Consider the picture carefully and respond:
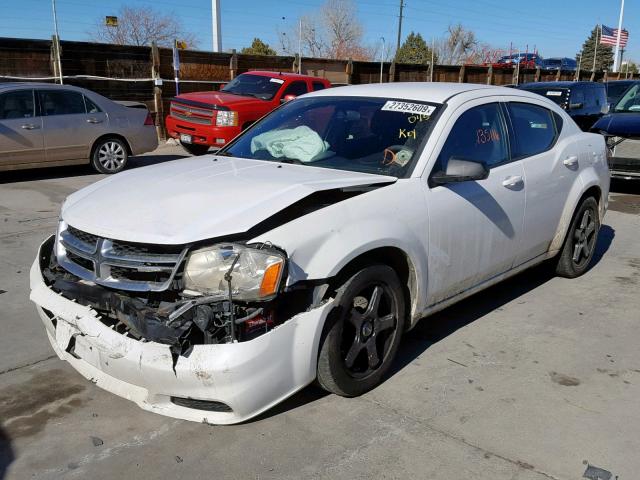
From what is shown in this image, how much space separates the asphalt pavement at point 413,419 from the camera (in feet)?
9.50

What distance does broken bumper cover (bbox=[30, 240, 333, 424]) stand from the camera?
9.18ft

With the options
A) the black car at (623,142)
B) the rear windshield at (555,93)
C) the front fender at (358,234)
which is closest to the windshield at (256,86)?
the rear windshield at (555,93)

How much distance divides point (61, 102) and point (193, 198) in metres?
8.66

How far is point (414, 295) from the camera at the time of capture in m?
3.74

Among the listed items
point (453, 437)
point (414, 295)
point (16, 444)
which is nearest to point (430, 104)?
point (414, 295)

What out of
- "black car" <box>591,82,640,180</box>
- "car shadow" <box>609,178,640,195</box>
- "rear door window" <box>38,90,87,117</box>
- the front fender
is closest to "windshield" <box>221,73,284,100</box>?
"rear door window" <box>38,90,87,117</box>

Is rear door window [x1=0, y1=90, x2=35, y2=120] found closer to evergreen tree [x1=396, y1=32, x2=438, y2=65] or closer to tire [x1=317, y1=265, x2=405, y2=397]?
tire [x1=317, y1=265, x2=405, y2=397]

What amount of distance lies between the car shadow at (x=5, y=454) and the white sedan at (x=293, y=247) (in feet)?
1.53

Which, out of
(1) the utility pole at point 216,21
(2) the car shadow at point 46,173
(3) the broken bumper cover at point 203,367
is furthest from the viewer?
(1) the utility pole at point 216,21

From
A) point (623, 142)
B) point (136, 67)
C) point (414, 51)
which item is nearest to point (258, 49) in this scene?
point (414, 51)

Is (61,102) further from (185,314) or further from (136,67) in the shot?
(185,314)

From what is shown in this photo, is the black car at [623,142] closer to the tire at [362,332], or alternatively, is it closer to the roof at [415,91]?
the roof at [415,91]

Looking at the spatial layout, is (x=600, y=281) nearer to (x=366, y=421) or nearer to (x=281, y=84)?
(x=366, y=421)

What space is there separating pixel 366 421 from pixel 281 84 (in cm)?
1116
